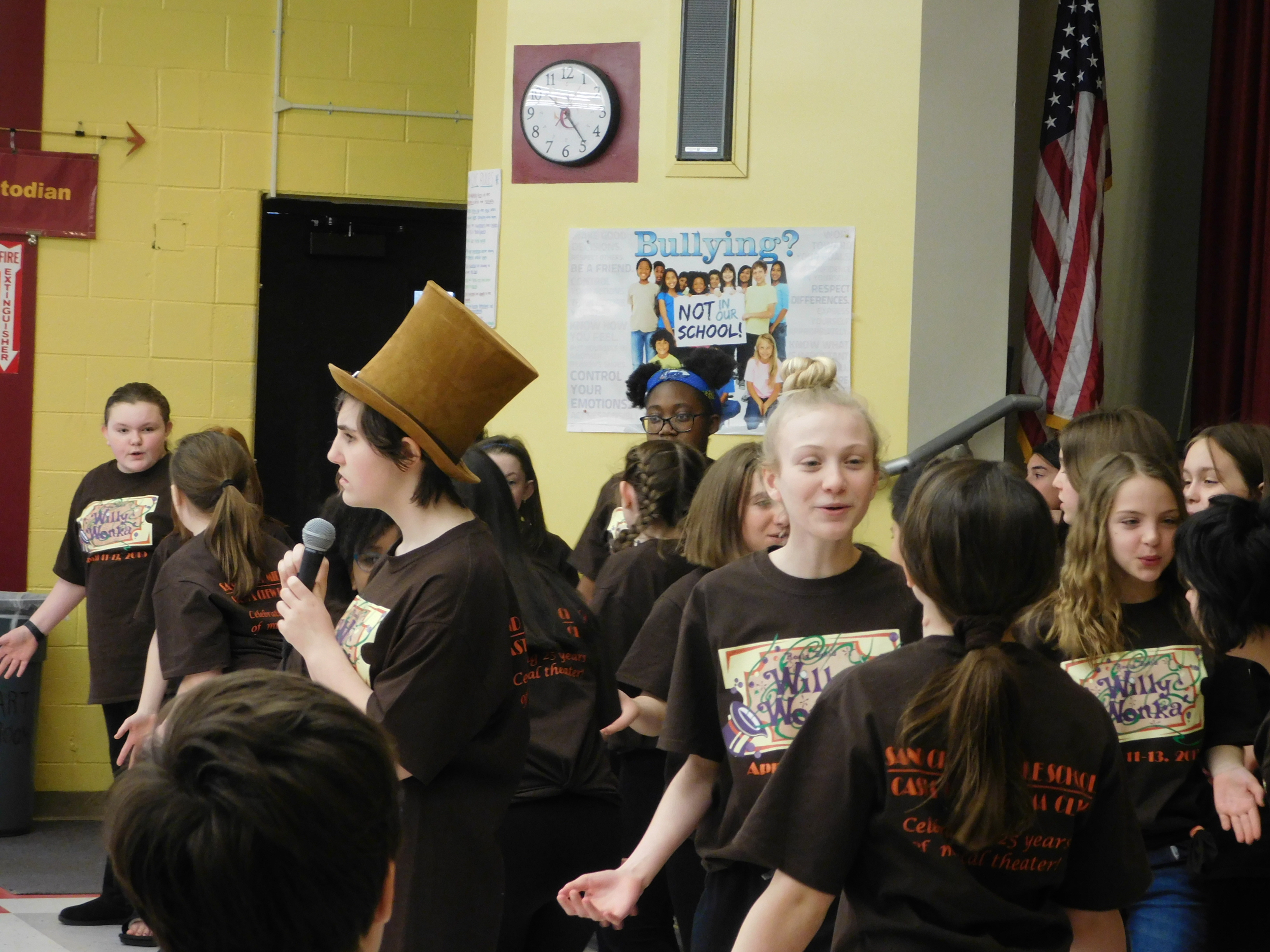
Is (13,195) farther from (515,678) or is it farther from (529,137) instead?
(515,678)

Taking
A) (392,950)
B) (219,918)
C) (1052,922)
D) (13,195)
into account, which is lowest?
(392,950)

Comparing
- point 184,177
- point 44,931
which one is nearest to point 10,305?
point 184,177

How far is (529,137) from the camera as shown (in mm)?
4883

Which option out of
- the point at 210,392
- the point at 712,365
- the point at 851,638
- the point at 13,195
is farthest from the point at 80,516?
the point at 851,638

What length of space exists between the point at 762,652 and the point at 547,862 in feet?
2.57

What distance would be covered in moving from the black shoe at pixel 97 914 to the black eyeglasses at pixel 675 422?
7.38ft

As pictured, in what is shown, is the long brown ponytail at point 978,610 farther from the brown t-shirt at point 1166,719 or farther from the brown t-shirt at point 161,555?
the brown t-shirt at point 161,555

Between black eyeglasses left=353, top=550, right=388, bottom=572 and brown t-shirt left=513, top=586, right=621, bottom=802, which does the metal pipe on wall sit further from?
brown t-shirt left=513, top=586, right=621, bottom=802

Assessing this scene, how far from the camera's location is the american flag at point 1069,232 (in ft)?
16.0

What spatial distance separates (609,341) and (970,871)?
11.3 ft

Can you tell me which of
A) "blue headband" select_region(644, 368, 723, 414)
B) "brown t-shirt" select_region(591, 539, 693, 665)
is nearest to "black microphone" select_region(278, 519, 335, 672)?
"brown t-shirt" select_region(591, 539, 693, 665)

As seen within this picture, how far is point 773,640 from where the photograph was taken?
2006 mm

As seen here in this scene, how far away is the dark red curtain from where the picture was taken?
4.73m

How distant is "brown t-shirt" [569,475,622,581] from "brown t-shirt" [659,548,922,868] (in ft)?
5.47
